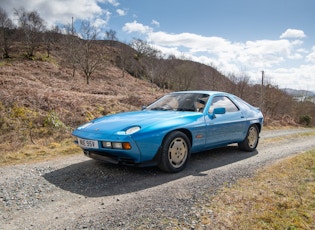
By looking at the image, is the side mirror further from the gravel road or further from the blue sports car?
the gravel road

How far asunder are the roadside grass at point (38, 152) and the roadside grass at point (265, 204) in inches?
147

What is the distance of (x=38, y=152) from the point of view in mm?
5480

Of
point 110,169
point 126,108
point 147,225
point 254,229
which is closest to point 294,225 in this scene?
point 254,229

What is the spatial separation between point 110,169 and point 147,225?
72.7 inches

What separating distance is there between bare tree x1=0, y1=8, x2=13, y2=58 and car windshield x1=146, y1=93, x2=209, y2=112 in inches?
1573

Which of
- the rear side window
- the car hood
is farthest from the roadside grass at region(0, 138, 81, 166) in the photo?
the rear side window

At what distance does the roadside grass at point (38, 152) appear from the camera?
4883 millimetres

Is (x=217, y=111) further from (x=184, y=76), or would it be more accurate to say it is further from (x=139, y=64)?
(x=139, y=64)

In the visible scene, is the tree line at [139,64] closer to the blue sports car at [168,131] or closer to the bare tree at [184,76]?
the bare tree at [184,76]

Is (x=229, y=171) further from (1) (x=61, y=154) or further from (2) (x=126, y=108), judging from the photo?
(2) (x=126, y=108)

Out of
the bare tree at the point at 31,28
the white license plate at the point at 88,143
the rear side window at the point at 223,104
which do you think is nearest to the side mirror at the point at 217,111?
the rear side window at the point at 223,104

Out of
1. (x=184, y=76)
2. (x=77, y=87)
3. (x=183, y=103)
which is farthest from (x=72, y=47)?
(x=183, y=103)

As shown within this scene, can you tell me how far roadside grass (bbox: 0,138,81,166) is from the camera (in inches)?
192

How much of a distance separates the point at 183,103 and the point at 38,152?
345 centimetres
